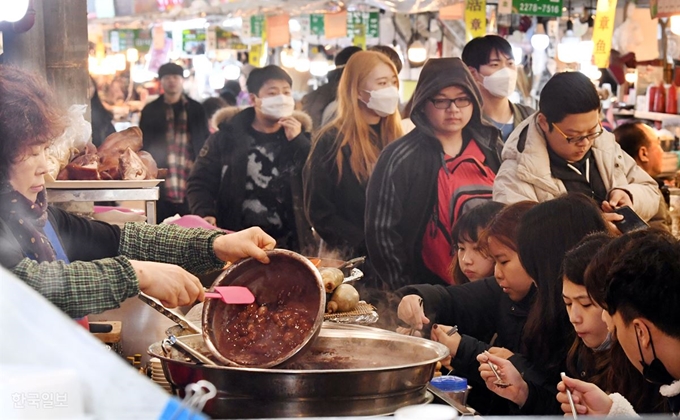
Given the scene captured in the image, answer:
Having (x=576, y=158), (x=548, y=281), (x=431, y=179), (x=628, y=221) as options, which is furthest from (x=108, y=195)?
(x=628, y=221)

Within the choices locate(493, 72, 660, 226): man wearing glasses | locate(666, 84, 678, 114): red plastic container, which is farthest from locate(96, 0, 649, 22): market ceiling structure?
locate(666, 84, 678, 114): red plastic container

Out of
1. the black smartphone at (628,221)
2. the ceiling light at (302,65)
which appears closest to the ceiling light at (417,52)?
the ceiling light at (302,65)

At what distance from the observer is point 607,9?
3.92m

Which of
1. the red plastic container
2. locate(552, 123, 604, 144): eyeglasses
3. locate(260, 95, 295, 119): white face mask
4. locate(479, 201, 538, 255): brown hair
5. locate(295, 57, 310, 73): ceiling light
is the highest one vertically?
locate(295, 57, 310, 73): ceiling light

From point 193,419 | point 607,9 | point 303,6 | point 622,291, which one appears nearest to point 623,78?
point 607,9

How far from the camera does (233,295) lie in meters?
2.66

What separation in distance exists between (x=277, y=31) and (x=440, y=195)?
1.15 meters

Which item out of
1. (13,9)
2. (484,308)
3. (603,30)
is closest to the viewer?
(13,9)

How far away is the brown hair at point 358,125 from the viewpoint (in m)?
3.92

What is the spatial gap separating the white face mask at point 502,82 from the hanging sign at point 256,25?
115cm

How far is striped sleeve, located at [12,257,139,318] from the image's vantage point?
2510 mm

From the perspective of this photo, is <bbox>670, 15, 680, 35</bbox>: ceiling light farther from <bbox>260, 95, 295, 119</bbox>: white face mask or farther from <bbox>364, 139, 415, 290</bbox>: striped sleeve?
<bbox>260, 95, 295, 119</bbox>: white face mask

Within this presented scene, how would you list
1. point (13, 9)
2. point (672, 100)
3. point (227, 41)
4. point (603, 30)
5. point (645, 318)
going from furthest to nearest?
point (672, 100) → point (227, 41) → point (603, 30) → point (13, 9) → point (645, 318)

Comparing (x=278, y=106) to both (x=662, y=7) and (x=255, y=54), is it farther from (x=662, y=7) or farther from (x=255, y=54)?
(x=662, y=7)
